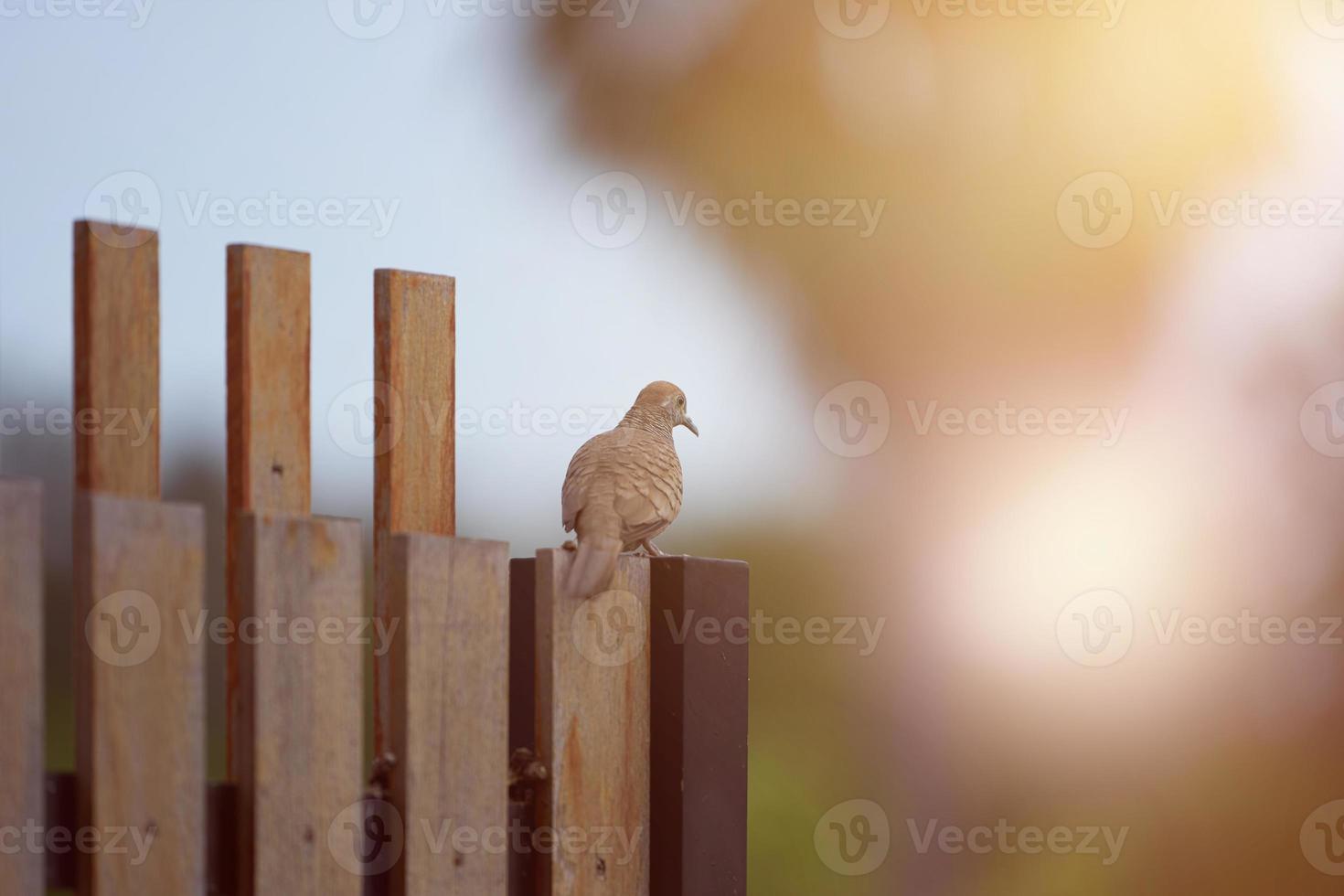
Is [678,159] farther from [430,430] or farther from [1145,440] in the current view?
[430,430]

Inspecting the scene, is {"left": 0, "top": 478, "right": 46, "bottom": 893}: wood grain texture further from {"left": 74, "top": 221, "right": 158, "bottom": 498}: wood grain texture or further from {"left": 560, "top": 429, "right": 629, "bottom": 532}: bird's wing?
{"left": 560, "top": 429, "right": 629, "bottom": 532}: bird's wing

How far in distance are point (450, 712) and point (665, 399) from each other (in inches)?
25.6

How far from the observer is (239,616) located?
1063 millimetres

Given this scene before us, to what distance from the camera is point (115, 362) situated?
1.04m

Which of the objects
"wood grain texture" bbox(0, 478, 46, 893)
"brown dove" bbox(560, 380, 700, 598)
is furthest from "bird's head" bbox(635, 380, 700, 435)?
"wood grain texture" bbox(0, 478, 46, 893)

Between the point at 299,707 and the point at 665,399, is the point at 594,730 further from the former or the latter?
the point at 665,399

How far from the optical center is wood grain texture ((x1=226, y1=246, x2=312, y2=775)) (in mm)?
1103

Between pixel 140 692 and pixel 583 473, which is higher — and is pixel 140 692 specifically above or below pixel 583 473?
below

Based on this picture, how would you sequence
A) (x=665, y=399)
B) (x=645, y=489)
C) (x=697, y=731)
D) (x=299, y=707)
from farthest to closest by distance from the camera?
1. (x=665, y=399)
2. (x=645, y=489)
3. (x=697, y=731)
4. (x=299, y=707)

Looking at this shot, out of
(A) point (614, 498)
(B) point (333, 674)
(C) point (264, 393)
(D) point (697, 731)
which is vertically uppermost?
(C) point (264, 393)

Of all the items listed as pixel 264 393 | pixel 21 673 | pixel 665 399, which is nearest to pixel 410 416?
pixel 264 393

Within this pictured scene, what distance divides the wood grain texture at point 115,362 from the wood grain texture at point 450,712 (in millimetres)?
232

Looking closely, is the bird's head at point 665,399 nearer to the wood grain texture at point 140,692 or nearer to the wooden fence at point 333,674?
the wooden fence at point 333,674

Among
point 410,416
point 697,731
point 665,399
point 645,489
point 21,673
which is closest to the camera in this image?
point 21,673
